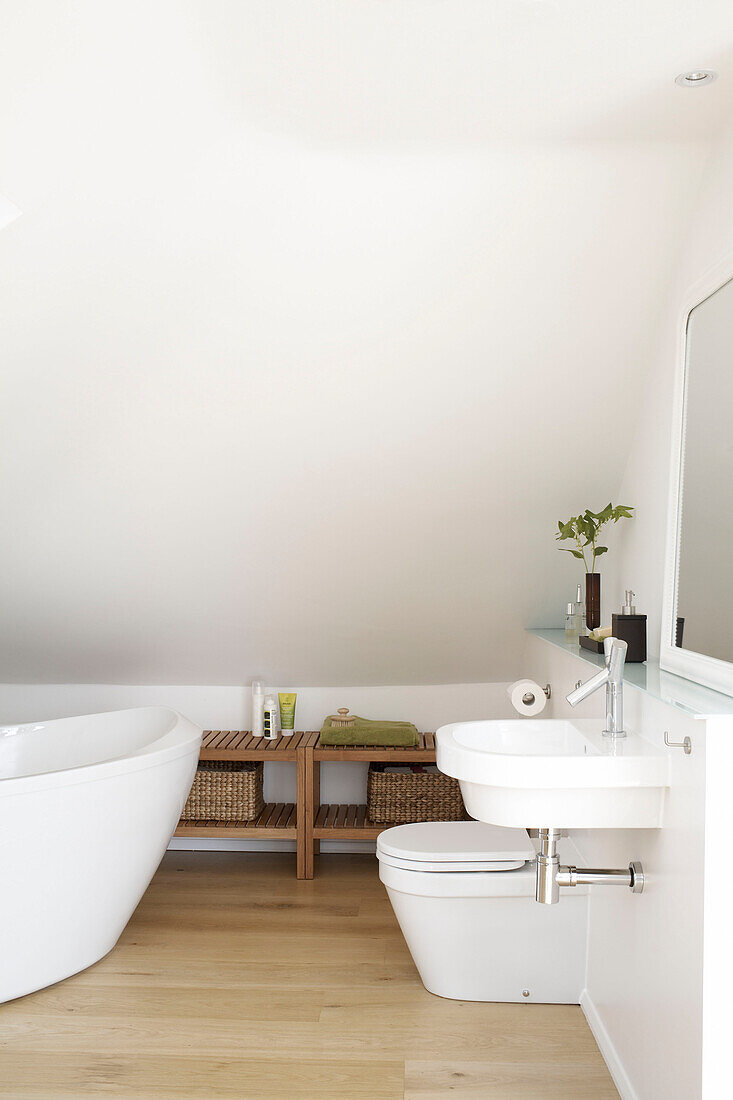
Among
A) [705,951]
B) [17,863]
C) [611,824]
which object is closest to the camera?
[705,951]

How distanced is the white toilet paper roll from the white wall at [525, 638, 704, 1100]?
428mm

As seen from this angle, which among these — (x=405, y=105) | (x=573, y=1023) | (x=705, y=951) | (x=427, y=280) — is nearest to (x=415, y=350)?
(x=427, y=280)

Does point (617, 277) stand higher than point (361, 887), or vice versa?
point (617, 277)

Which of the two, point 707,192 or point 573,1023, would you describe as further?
point 573,1023

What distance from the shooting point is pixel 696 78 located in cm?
190

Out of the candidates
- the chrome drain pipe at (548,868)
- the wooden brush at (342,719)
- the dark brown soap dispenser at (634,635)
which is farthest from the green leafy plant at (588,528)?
the wooden brush at (342,719)

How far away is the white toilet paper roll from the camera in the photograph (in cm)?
292

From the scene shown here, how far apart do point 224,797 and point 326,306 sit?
6.56 ft

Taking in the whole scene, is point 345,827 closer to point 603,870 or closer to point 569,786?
point 603,870

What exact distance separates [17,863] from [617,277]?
2233 millimetres

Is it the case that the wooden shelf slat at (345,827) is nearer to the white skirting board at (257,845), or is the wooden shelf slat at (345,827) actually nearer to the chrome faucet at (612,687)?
the white skirting board at (257,845)

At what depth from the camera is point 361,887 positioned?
340cm

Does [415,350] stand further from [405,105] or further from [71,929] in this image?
[71,929]

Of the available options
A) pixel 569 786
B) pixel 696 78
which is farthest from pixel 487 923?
pixel 696 78
